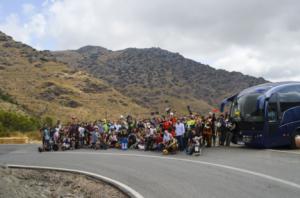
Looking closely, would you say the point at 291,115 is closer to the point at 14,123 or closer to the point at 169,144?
the point at 169,144

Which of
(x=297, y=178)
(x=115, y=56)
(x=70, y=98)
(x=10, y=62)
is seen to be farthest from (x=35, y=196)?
(x=115, y=56)

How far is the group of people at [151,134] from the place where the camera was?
21.6 m

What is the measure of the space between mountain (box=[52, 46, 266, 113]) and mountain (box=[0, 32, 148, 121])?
619 inches

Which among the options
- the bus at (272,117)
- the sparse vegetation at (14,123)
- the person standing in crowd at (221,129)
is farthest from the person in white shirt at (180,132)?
the sparse vegetation at (14,123)

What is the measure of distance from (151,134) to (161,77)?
87825mm

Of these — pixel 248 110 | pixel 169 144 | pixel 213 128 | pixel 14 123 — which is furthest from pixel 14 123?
pixel 248 110

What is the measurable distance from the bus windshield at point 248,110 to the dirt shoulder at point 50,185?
28.5 ft

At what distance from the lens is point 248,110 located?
21.1 meters

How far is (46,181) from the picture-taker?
50.8ft

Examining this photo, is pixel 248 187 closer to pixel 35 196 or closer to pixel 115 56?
pixel 35 196

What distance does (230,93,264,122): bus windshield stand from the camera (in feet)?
67.1

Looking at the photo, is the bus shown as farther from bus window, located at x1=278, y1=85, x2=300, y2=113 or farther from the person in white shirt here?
the person in white shirt

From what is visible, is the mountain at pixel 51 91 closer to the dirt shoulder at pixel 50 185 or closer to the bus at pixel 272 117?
the bus at pixel 272 117

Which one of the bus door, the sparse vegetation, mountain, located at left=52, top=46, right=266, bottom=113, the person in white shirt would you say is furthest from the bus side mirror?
mountain, located at left=52, top=46, right=266, bottom=113
